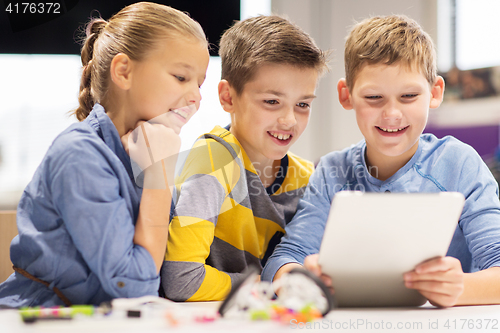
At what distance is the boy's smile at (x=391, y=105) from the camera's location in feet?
3.22

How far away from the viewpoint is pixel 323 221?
3.31 feet

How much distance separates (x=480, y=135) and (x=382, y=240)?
2.87m

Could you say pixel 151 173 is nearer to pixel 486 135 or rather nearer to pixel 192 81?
pixel 192 81

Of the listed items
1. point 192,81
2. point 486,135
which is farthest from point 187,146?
point 486,135

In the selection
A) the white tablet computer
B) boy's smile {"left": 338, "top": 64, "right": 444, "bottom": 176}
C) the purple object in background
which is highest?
boy's smile {"left": 338, "top": 64, "right": 444, "bottom": 176}

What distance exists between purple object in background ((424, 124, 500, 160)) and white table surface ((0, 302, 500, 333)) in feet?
8.70

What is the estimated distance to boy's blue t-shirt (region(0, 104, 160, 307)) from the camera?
685mm

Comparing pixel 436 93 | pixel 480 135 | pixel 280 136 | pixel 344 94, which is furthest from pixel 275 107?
pixel 480 135

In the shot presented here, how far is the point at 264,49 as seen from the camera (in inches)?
42.4

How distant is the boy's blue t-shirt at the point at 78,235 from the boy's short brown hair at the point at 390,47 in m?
0.64

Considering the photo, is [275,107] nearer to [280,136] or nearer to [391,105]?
[280,136]

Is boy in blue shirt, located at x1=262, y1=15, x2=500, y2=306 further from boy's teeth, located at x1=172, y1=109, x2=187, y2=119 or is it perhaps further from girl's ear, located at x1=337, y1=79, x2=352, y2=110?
boy's teeth, located at x1=172, y1=109, x2=187, y2=119

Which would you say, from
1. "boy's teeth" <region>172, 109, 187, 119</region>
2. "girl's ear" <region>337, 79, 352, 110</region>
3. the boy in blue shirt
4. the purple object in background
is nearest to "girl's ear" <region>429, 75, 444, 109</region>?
the boy in blue shirt

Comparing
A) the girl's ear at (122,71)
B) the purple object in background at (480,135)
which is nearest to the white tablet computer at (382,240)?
the girl's ear at (122,71)
